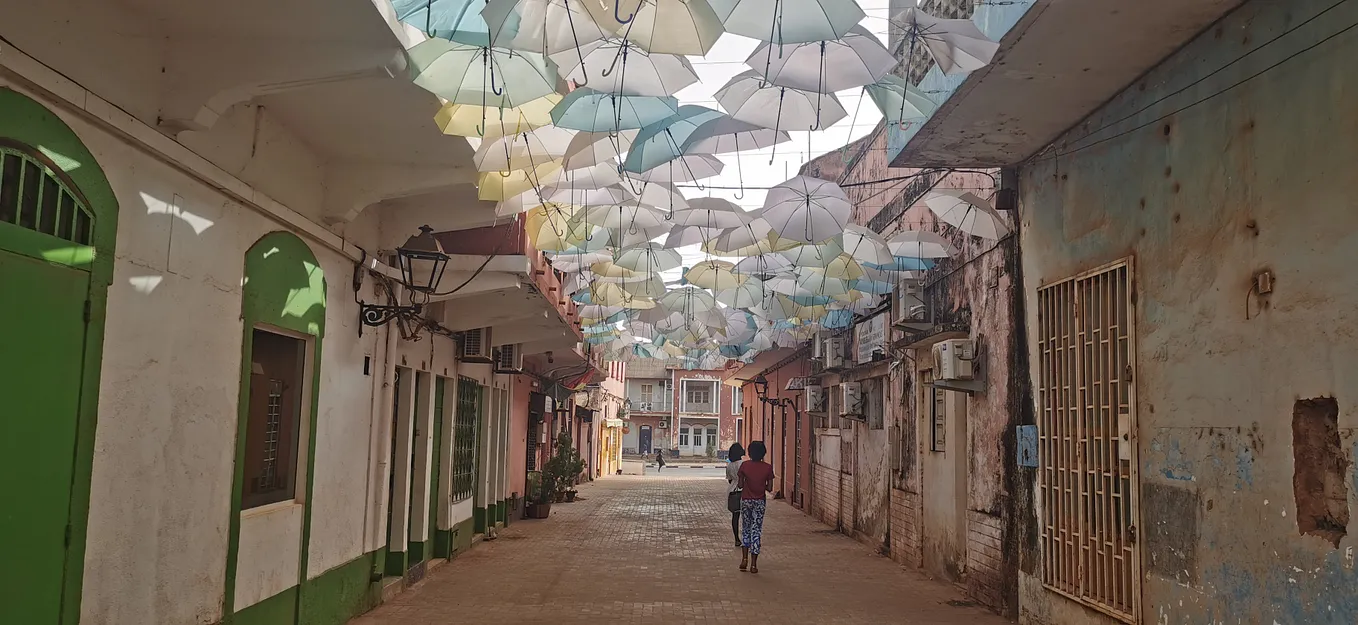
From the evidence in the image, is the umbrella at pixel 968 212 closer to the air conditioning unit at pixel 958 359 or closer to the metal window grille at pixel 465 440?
the air conditioning unit at pixel 958 359

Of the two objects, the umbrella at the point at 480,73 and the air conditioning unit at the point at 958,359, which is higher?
the umbrella at the point at 480,73

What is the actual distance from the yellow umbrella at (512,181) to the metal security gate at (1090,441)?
4.17m

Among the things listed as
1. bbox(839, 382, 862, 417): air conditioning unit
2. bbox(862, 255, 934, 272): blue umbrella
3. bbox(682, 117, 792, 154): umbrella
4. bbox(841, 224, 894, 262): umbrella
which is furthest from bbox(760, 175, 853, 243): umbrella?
bbox(839, 382, 862, 417): air conditioning unit

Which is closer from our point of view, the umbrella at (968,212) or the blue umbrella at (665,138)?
the blue umbrella at (665,138)

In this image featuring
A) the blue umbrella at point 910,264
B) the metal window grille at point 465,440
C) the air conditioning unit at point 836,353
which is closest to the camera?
the blue umbrella at point 910,264

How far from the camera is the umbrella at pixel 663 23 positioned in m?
5.38

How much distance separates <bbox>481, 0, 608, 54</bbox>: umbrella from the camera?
211 inches

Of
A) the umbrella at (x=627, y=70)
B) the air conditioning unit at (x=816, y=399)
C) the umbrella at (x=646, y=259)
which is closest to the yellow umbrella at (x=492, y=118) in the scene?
the umbrella at (x=627, y=70)

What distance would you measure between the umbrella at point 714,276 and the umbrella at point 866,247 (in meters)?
2.92

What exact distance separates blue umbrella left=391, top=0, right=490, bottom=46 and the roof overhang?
3066 mm

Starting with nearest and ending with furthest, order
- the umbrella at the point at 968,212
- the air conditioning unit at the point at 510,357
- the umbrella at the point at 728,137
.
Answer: the umbrella at the point at 728,137 → the umbrella at the point at 968,212 → the air conditioning unit at the point at 510,357

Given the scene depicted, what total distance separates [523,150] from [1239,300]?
499 centimetres

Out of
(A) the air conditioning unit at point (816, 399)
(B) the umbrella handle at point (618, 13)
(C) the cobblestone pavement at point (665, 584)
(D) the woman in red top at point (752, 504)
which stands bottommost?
(C) the cobblestone pavement at point (665, 584)

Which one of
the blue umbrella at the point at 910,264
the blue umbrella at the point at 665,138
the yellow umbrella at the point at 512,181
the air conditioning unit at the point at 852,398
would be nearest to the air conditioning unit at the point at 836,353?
the air conditioning unit at the point at 852,398
